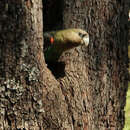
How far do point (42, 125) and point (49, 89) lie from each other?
296 mm

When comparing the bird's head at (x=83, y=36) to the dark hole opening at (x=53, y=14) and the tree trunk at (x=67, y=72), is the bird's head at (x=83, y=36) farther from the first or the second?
the dark hole opening at (x=53, y=14)

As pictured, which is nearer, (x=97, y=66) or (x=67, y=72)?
(x=67, y=72)

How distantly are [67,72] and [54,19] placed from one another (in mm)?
527

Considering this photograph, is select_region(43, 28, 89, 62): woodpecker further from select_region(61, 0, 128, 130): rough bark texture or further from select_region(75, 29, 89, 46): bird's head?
select_region(61, 0, 128, 130): rough bark texture

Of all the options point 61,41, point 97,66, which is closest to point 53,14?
point 61,41

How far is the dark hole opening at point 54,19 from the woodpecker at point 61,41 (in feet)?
0.27

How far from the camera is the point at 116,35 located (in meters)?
2.61

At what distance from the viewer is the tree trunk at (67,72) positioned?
196 centimetres

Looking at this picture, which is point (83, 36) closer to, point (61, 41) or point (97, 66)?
point (61, 41)

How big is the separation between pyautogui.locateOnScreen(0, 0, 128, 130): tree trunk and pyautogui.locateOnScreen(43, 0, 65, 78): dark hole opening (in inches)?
1.7

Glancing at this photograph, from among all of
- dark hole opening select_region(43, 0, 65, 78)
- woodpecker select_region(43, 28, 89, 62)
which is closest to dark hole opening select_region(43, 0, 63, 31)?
dark hole opening select_region(43, 0, 65, 78)

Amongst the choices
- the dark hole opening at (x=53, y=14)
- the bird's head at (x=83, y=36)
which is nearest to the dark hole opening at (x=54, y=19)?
the dark hole opening at (x=53, y=14)

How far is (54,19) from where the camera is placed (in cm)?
250

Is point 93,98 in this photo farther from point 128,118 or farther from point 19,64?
point 128,118
